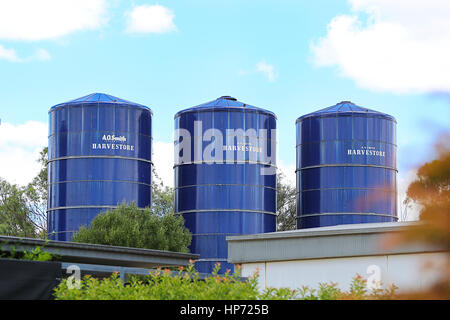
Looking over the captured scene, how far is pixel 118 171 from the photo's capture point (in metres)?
37.0

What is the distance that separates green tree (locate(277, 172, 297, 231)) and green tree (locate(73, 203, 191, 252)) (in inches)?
730

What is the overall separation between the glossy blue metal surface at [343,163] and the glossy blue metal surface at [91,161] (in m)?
8.89

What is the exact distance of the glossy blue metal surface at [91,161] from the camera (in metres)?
36.8

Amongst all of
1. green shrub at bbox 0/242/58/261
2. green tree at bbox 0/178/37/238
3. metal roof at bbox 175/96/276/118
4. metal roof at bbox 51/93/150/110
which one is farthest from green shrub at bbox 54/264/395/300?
green tree at bbox 0/178/37/238

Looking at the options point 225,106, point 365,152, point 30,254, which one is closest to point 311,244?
point 30,254

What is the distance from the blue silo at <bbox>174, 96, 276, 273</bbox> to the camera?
124ft

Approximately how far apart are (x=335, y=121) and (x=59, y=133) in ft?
45.6

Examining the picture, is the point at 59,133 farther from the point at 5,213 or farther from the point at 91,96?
the point at 5,213

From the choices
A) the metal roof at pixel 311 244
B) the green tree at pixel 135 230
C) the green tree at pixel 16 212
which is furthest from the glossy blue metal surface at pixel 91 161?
the metal roof at pixel 311 244

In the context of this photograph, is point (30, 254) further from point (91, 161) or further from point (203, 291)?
point (91, 161)

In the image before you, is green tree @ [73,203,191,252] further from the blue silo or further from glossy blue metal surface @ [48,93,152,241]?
the blue silo

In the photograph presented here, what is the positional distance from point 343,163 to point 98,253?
25238 millimetres

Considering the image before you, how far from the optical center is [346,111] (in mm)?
40156
